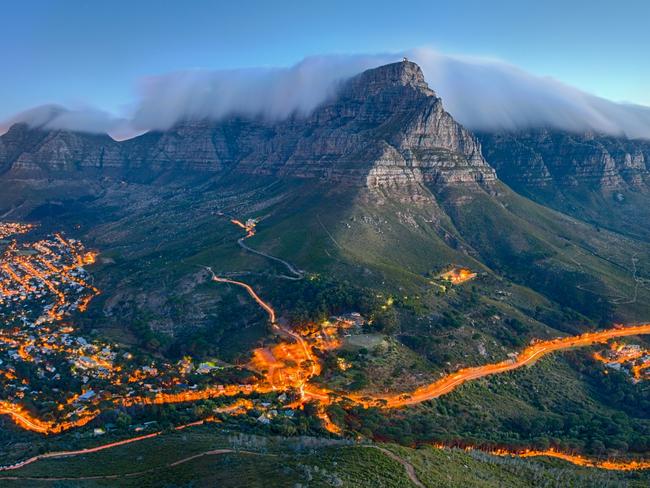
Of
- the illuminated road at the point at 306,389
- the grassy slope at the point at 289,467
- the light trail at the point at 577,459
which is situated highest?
the grassy slope at the point at 289,467

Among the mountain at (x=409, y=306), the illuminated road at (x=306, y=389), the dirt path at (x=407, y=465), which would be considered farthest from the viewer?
the mountain at (x=409, y=306)

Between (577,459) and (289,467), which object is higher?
(289,467)

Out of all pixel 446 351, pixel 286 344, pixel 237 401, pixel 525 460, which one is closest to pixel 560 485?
pixel 525 460

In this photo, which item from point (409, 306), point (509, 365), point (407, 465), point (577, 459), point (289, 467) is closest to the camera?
point (289, 467)

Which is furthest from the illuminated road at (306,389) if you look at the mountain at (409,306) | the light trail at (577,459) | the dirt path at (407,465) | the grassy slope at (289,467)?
the dirt path at (407,465)

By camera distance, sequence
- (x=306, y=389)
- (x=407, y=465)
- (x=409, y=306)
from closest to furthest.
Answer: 1. (x=407, y=465)
2. (x=306, y=389)
3. (x=409, y=306)

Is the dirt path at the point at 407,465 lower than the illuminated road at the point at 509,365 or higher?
higher

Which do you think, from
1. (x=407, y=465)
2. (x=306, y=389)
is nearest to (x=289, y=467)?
(x=407, y=465)

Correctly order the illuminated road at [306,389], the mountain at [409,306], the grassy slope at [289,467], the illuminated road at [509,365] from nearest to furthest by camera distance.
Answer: the grassy slope at [289,467], the illuminated road at [306,389], the illuminated road at [509,365], the mountain at [409,306]

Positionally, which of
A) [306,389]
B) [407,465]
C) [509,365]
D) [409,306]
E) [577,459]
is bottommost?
[577,459]

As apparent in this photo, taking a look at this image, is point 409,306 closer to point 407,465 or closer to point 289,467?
point 407,465

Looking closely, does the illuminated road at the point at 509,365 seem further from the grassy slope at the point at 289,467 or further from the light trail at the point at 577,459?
the grassy slope at the point at 289,467

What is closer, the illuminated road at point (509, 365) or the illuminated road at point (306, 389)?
the illuminated road at point (306, 389)

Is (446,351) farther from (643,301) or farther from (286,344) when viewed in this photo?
(643,301)
